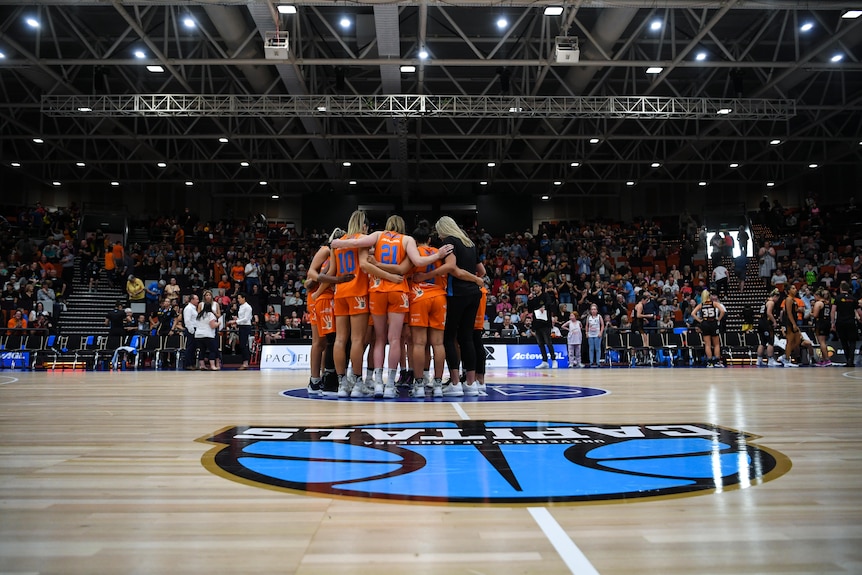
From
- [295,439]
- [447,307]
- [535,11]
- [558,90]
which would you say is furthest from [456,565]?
[558,90]

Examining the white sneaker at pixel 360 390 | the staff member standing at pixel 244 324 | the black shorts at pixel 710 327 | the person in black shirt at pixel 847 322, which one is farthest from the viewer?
the staff member standing at pixel 244 324

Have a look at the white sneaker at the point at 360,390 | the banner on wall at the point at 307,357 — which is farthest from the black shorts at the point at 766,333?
the white sneaker at the point at 360,390

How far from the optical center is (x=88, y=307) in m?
22.6

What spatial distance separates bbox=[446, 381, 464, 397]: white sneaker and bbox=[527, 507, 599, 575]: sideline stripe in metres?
4.82

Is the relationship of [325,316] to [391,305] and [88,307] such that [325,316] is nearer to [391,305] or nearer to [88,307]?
[391,305]

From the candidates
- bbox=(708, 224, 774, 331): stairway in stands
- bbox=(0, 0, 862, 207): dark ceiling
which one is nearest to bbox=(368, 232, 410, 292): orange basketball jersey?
bbox=(0, 0, 862, 207): dark ceiling

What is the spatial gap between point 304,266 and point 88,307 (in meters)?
7.73

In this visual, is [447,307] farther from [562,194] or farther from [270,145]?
[562,194]

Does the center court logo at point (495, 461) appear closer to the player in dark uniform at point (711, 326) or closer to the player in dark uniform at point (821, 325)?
the player in dark uniform at point (711, 326)

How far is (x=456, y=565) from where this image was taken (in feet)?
5.39

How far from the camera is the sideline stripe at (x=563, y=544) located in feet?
5.24

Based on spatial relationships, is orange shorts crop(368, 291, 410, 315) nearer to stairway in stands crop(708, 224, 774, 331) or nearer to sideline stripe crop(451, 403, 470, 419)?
sideline stripe crop(451, 403, 470, 419)

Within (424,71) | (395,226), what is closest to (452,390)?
(395,226)

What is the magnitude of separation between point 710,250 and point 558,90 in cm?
1059
